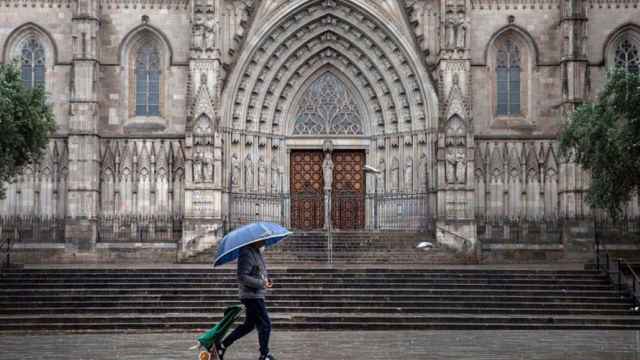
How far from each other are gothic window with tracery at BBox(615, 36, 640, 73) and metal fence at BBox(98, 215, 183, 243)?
56.2ft

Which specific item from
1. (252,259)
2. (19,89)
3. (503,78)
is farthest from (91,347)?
(503,78)

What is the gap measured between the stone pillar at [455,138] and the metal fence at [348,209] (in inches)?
57.5

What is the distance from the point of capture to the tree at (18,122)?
28.3 m

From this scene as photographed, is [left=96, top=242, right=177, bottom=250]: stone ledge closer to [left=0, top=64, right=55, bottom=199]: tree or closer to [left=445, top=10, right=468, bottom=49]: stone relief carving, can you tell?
[left=0, top=64, right=55, bottom=199]: tree

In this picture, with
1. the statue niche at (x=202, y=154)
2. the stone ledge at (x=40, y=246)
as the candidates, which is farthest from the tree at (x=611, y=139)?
the stone ledge at (x=40, y=246)

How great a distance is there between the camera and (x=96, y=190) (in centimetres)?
3725

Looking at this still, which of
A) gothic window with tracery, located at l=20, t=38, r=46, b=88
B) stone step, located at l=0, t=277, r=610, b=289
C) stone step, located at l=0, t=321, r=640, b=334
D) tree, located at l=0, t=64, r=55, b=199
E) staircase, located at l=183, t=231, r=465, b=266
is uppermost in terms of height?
gothic window with tracery, located at l=20, t=38, r=46, b=88

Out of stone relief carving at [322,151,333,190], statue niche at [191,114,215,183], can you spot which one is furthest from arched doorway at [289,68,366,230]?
statue niche at [191,114,215,183]

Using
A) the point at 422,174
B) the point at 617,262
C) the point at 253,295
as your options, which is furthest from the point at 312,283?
the point at 253,295

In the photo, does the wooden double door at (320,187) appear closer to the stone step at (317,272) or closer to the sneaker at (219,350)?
the stone step at (317,272)

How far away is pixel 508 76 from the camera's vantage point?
39.2m

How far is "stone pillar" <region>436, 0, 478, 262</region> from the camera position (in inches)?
1431

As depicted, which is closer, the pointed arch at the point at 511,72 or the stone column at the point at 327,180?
the stone column at the point at 327,180

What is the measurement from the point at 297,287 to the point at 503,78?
1530 centimetres
